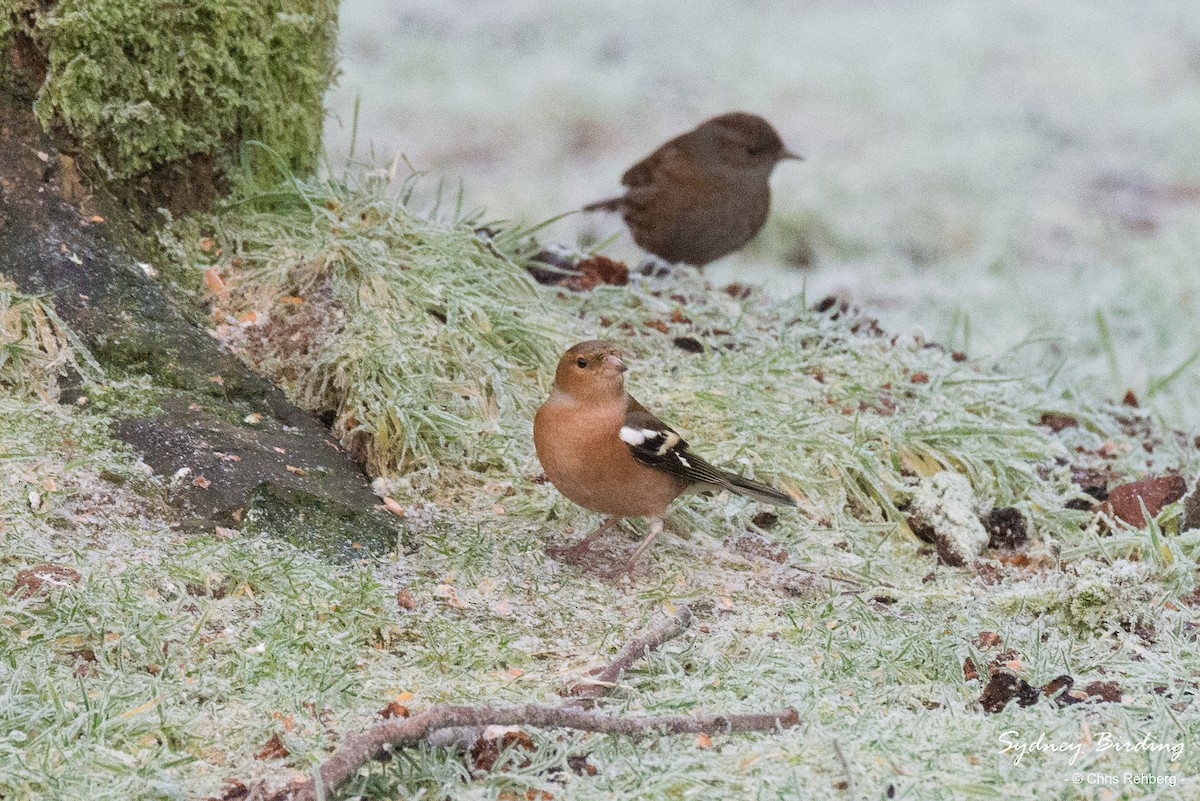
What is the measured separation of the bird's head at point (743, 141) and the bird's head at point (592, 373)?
3445mm

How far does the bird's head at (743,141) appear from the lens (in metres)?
7.13

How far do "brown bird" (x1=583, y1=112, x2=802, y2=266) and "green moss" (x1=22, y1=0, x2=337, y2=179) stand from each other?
2.50 m

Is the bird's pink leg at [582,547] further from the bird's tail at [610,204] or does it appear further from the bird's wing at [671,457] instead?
the bird's tail at [610,204]

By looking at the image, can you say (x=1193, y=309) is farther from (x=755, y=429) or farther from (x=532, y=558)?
(x=532, y=558)

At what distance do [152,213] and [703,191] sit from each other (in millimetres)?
3205

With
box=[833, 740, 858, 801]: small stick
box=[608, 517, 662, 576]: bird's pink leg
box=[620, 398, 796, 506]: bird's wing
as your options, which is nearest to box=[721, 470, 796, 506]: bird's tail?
box=[620, 398, 796, 506]: bird's wing

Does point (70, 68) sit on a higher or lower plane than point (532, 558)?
higher

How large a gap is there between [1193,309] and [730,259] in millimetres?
2907

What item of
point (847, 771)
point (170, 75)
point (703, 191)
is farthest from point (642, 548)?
point (703, 191)

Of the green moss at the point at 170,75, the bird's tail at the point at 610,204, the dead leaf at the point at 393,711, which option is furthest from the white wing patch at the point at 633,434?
the bird's tail at the point at 610,204

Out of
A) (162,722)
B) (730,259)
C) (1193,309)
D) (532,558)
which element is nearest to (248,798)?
(162,722)

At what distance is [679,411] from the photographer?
4.77m

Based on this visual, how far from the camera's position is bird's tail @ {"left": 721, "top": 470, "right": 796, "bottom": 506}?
3975 mm

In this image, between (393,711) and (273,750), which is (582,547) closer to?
(393,711)
